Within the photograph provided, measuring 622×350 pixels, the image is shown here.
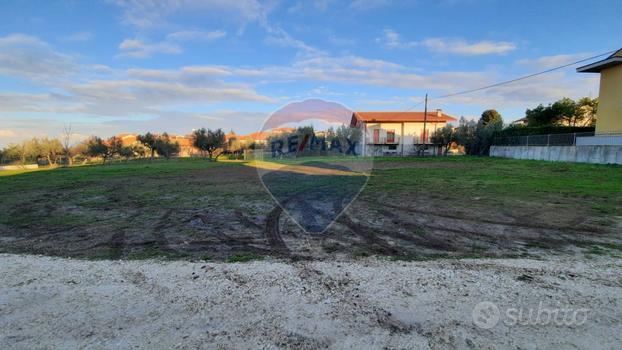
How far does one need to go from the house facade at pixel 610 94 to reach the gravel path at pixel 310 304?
2720cm

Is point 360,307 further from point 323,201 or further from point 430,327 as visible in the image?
point 323,201

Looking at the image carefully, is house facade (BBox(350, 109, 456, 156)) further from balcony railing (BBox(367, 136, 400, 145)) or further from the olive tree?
the olive tree

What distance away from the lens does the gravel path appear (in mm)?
2553

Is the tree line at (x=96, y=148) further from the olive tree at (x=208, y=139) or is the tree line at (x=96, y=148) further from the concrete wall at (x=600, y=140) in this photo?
the concrete wall at (x=600, y=140)

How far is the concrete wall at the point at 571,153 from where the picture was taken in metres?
18.8

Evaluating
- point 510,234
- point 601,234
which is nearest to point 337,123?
point 510,234

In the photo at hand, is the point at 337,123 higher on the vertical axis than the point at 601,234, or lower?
higher

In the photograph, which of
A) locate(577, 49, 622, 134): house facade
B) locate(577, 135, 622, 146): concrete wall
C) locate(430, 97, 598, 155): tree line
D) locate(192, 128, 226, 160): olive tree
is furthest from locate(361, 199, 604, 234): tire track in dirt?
locate(192, 128, 226, 160): olive tree

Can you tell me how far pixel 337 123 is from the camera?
10.2 metres

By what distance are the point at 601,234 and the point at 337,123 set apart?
23.2 feet

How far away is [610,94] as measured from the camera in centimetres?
2384
